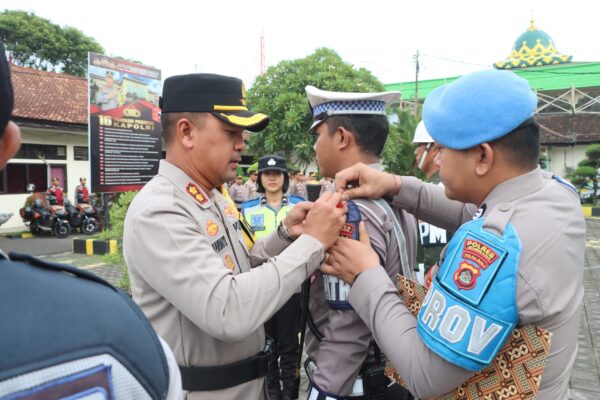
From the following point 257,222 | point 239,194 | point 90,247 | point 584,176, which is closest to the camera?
point 257,222

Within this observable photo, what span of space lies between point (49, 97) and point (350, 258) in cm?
1857

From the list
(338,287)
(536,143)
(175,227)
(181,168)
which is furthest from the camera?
(181,168)

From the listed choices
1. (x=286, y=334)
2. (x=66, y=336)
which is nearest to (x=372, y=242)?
(x=66, y=336)

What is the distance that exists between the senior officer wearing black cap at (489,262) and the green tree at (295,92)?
9494 mm

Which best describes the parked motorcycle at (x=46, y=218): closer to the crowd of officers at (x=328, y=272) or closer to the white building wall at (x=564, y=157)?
the crowd of officers at (x=328, y=272)

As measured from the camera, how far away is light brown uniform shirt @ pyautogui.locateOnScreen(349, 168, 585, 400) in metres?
1.07

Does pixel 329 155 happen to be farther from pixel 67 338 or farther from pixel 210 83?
pixel 67 338

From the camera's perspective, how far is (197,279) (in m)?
1.32

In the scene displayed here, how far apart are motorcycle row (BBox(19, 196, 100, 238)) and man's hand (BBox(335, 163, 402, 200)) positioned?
13242 millimetres

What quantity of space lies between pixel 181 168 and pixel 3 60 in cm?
115

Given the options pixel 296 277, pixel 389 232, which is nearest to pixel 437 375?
pixel 296 277

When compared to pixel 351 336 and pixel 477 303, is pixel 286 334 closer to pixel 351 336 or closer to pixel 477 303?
pixel 351 336

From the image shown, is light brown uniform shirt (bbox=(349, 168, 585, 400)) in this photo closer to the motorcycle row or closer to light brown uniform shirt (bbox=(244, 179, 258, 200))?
light brown uniform shirt (bbox=(244, 179, 258, 200))

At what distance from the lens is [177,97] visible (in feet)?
5.65
